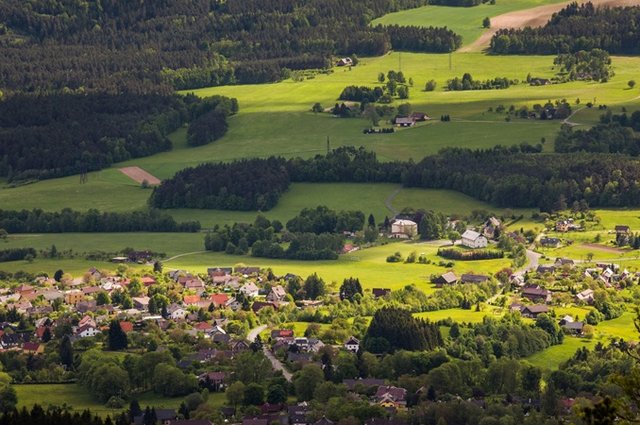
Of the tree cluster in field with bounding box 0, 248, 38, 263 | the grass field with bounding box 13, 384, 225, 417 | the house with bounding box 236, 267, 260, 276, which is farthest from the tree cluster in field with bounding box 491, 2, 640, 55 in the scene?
the grass field with bounding box 13, 384, 225, 417

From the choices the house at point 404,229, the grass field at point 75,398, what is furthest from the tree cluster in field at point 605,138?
the grass field at point 75,398

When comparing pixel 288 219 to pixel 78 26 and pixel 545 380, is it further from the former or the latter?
pixel 78 26

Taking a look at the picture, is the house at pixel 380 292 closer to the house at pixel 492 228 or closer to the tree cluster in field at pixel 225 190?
the house at pixel 492 228

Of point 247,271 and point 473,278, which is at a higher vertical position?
point 247,271

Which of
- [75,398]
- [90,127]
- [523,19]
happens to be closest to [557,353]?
[75,398]

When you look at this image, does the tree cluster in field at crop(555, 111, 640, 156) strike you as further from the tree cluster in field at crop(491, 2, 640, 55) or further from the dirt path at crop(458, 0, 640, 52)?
the dirt path at crop(458, 0, 640, 52)

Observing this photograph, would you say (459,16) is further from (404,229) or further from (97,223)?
(404,229)
